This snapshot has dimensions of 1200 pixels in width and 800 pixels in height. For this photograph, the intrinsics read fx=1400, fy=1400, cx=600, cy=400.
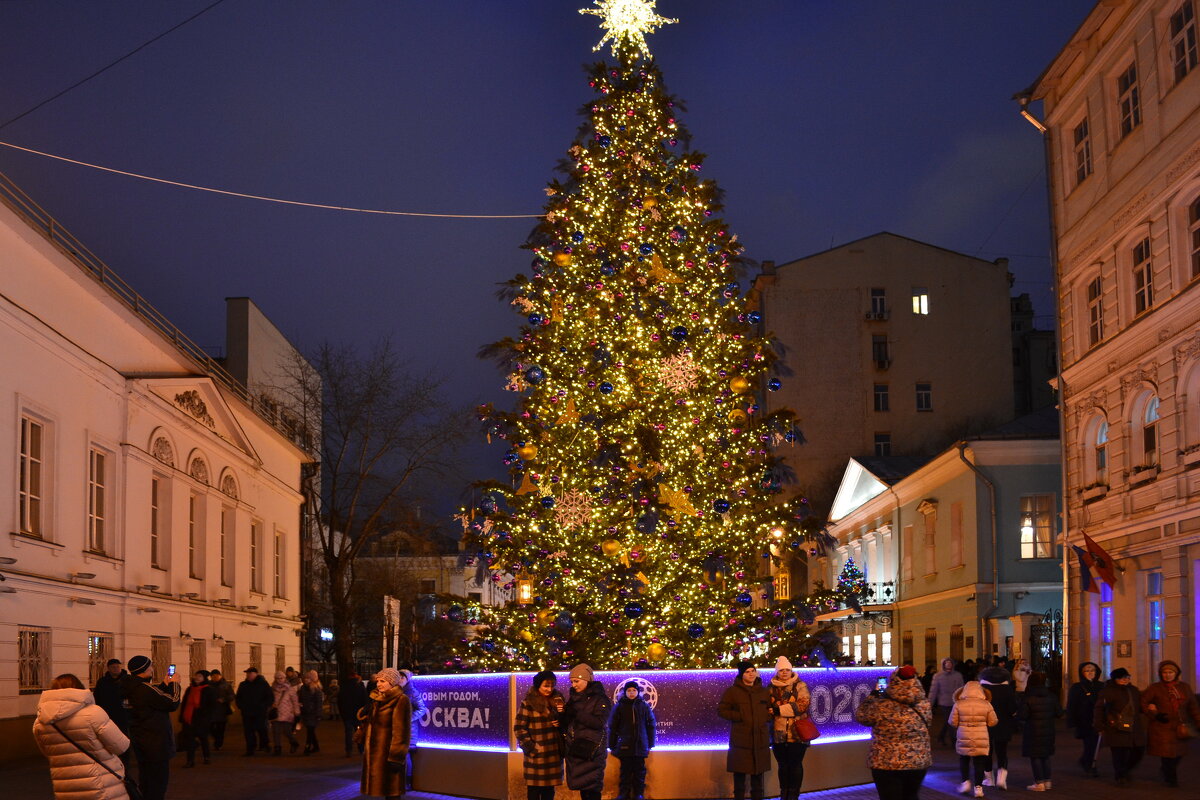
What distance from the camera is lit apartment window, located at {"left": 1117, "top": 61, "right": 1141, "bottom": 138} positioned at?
27.1 metres

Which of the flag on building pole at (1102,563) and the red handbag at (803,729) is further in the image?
the flag on building pole at (1102,563)

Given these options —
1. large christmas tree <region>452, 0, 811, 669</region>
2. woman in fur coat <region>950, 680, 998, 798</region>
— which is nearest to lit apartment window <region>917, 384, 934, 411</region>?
large christmas tree <region>452, 0, 811, 669</region>

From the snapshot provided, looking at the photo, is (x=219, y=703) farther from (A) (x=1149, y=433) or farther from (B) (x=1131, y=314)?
(B) (x=1131, y=314)

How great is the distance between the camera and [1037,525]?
37.3m

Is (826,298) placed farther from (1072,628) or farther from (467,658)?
(467,658)

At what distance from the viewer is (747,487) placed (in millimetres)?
17719

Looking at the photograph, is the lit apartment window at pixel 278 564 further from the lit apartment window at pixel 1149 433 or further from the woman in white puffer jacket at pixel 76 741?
the woman in white puffer jacket at pixel 76 741

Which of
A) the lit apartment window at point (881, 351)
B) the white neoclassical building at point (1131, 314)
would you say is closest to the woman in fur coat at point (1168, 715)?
the white neoclassical building at point (1131, 314)

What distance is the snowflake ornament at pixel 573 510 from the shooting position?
17.5 meters

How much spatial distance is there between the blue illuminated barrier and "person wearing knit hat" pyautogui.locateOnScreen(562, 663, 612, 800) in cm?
211

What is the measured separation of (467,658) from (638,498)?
3.40 metres

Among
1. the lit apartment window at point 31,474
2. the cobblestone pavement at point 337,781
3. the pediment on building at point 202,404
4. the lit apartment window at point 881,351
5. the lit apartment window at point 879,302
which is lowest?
the cobblestone pavement at point 337,781

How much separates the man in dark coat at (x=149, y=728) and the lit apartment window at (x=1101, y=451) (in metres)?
21.7

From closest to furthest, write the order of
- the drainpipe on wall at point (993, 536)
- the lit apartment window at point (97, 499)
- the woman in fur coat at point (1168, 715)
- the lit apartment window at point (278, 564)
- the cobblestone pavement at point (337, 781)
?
the cobblestone pavement at point (337, 781)
the woman in fur coat at point (1168, 715)
the lit apartment window at point (97, 499)
the drainpipe on wall at point (993, 536)
the lit apartment window at point (278, 564)
